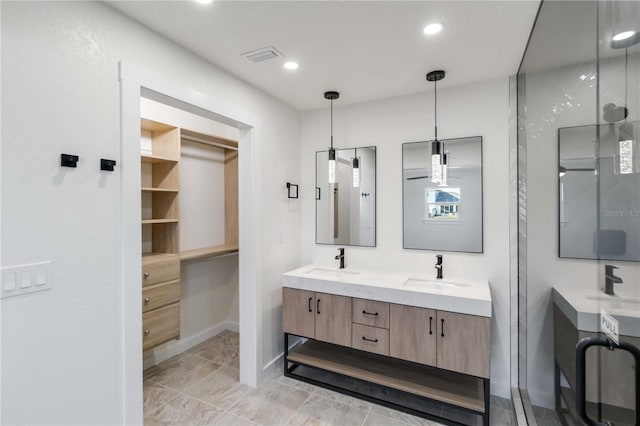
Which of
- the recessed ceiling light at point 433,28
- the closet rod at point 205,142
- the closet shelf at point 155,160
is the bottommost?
the closet shelf at point 155,160

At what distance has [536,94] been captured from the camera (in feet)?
6.45

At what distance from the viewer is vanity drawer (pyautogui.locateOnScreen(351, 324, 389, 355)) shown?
2.32 metres

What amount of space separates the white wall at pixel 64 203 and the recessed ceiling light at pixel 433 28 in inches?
64.1

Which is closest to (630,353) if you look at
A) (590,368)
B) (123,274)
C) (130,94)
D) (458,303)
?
(590,368)

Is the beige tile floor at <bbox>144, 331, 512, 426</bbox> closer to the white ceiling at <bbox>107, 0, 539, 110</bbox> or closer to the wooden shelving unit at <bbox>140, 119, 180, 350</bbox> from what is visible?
the wooden shelving unit at <bbox>140, 119, 180, 350</bbox>

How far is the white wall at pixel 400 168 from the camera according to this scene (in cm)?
245

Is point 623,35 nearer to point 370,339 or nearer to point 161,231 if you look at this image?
point 370,339

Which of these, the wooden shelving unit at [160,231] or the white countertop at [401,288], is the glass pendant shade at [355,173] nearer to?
the white countertop at [401,288]

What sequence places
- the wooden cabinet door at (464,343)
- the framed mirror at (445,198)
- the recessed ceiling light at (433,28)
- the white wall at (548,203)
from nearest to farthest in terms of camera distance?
the white wall at (548,203) < the recessed ceiling light at (433,28) < the wooden cabinet door at (464,343) < the framed mirror at (445,198)

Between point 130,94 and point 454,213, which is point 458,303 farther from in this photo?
point 130,94

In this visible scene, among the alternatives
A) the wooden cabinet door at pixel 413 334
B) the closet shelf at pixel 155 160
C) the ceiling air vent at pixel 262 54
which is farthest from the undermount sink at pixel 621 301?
the closet shelf at pixel 155 160

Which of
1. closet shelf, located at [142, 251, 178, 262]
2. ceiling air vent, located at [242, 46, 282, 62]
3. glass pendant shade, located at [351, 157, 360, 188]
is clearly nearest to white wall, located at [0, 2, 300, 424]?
ceiling air vent, located at [242, 46, 282, 62]

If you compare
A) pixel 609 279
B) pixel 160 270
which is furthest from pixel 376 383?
→ pixel 160 270

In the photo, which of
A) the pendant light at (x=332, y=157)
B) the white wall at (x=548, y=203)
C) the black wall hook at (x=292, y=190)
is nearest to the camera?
the white wall at (x=548, y=203)
